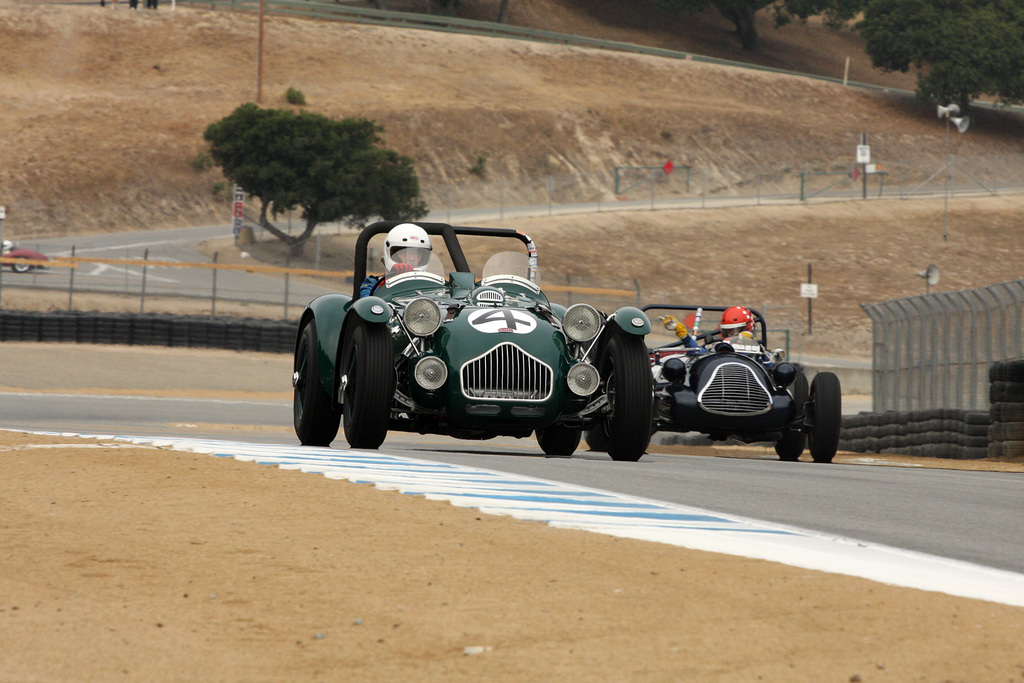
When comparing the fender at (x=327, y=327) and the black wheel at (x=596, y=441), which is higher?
the fender at (x=327, y=327)

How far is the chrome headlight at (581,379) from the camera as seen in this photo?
952 centimetres

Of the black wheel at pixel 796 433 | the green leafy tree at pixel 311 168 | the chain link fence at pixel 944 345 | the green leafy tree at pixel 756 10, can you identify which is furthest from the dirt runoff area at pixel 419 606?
Answer: the green leafy tree at pixel 756 10

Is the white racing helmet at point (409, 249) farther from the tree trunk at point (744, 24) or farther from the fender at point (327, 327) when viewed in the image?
the tree trunk at point (744, 24)

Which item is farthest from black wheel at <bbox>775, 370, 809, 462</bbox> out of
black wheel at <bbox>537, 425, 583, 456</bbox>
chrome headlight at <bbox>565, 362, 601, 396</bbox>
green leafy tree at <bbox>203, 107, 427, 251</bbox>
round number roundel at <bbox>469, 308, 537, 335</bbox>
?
green leafy tree at <bbox>203, 107, 427, 251</bbox>

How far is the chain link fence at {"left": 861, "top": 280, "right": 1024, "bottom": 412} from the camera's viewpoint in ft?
49.2

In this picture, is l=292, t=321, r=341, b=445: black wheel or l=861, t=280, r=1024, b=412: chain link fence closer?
l=292, t=321, r=341, b=445: black wheel

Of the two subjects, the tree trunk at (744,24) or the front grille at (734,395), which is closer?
the front grille at (734,395)

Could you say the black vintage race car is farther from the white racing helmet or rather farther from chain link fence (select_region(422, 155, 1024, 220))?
chain link fence (select_region(422, 155, 1024, 220))

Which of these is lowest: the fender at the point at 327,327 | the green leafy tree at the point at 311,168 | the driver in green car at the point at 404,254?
the fender at the point at 327,327

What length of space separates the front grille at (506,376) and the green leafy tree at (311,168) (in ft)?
142

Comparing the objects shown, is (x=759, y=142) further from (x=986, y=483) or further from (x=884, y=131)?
(x=986, y=483)

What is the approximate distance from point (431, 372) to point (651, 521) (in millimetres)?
3616

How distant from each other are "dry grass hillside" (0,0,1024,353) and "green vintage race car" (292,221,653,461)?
35.9 metres

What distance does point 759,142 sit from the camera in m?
76.0
